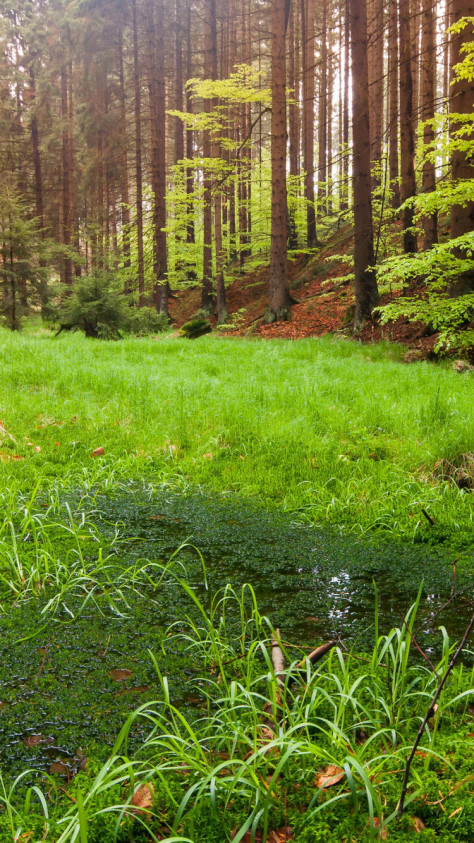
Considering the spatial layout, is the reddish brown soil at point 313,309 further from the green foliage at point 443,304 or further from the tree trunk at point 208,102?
the tree trunk at point 208,102

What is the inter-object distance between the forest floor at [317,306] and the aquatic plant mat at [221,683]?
281 inches

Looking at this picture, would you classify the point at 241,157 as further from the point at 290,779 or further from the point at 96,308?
the point at 290,779

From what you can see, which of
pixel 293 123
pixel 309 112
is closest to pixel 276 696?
pixel 309 112

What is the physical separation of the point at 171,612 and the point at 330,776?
1.27m

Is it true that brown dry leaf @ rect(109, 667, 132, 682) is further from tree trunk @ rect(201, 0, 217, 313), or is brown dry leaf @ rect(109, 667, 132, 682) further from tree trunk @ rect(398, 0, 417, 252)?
tree trunk @ rect(201, 0, 217, 313)

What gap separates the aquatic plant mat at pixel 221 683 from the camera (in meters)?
1.45

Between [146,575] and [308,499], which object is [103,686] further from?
[308,499]

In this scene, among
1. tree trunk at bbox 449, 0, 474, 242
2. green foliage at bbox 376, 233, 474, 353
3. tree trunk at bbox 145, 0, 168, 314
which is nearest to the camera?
green foliage at bbox 376, 233, 474, 353

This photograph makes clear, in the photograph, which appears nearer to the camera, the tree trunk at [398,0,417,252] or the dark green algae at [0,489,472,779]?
the dark green algae at [0,489,472,779]

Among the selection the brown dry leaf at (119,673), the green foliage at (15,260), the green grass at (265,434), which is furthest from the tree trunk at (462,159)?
the green foliage at (15,260)

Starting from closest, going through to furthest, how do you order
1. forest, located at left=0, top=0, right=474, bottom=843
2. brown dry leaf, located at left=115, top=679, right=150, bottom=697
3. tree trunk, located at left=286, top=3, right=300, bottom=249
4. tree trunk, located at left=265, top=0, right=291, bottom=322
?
forest, located at left=0, top=0, right=474, bottom=843
brown dry leaf, located at left=115, top=679, right=150, bottom=697
tree trunk, located at left=265, top=0, right=291, bottom=322
tree trunk, located at left=286, top=3, right=300, bottom=249

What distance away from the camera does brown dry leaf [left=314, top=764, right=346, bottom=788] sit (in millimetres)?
1517

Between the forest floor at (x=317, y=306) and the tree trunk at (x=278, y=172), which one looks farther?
the tree trunk at (x=278, y=172)

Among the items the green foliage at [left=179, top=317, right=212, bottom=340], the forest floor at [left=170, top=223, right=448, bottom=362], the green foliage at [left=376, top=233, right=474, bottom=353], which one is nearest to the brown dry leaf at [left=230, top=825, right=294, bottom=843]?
the green foliage at [left=376, top=233, right=474, bottom=353]
